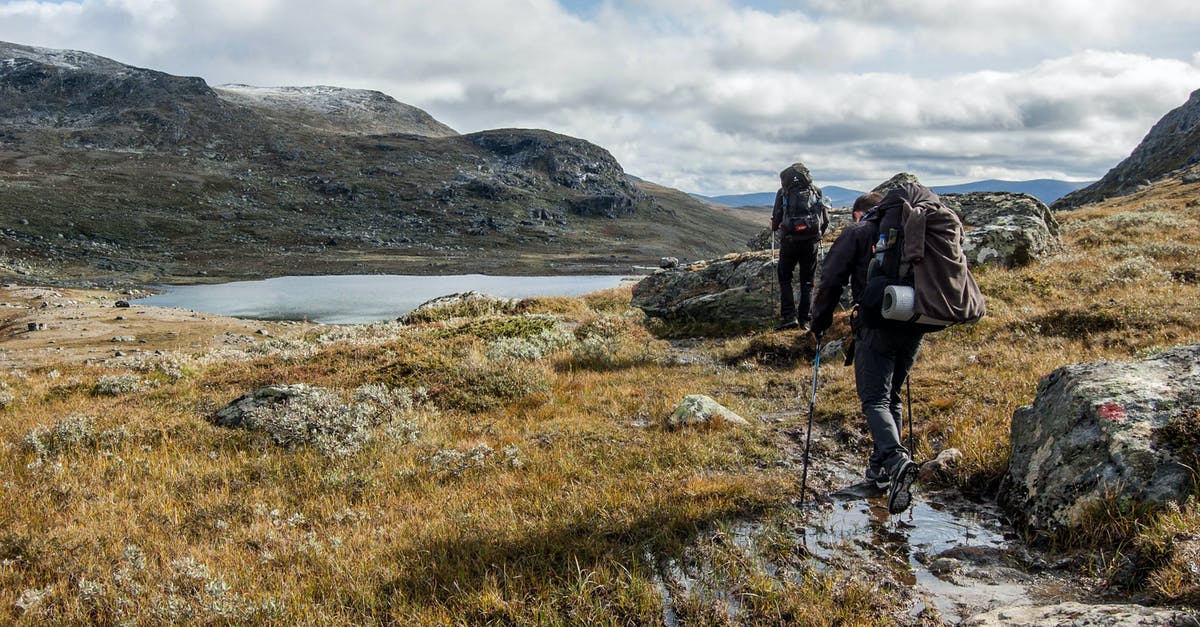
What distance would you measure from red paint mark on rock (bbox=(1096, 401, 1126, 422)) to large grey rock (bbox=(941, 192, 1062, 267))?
44.4ft

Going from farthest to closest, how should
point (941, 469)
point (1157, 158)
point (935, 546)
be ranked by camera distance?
1. point (1157, 158)
2. point (941, 469)
3. point (935, 546)

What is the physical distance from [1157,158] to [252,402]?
493ft

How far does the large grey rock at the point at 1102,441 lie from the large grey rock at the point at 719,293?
10.9 m

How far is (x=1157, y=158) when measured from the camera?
360 feet

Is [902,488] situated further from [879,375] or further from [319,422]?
[319,422]

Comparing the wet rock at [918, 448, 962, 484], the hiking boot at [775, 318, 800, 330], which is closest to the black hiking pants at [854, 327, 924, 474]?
the wet rock at [918, 448, 962, 484]

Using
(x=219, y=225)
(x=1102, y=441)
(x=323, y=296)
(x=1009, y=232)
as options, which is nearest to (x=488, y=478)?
(x=1102, y=441)

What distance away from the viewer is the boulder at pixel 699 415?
862 cm

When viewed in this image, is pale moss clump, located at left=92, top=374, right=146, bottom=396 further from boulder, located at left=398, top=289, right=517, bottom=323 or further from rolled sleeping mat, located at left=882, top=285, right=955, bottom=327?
rolled sleeping mat, located at left=882, top=285, right=955, bottom=327

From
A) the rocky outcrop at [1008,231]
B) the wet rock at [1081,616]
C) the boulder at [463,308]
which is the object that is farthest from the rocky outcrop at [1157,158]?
the wet rock at [1081,616]

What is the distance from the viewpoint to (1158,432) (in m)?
5.03

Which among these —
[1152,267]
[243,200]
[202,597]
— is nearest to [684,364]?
[202,597]

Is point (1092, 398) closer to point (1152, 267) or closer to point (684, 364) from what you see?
point (684, 364)

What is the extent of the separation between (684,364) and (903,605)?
9362mm
